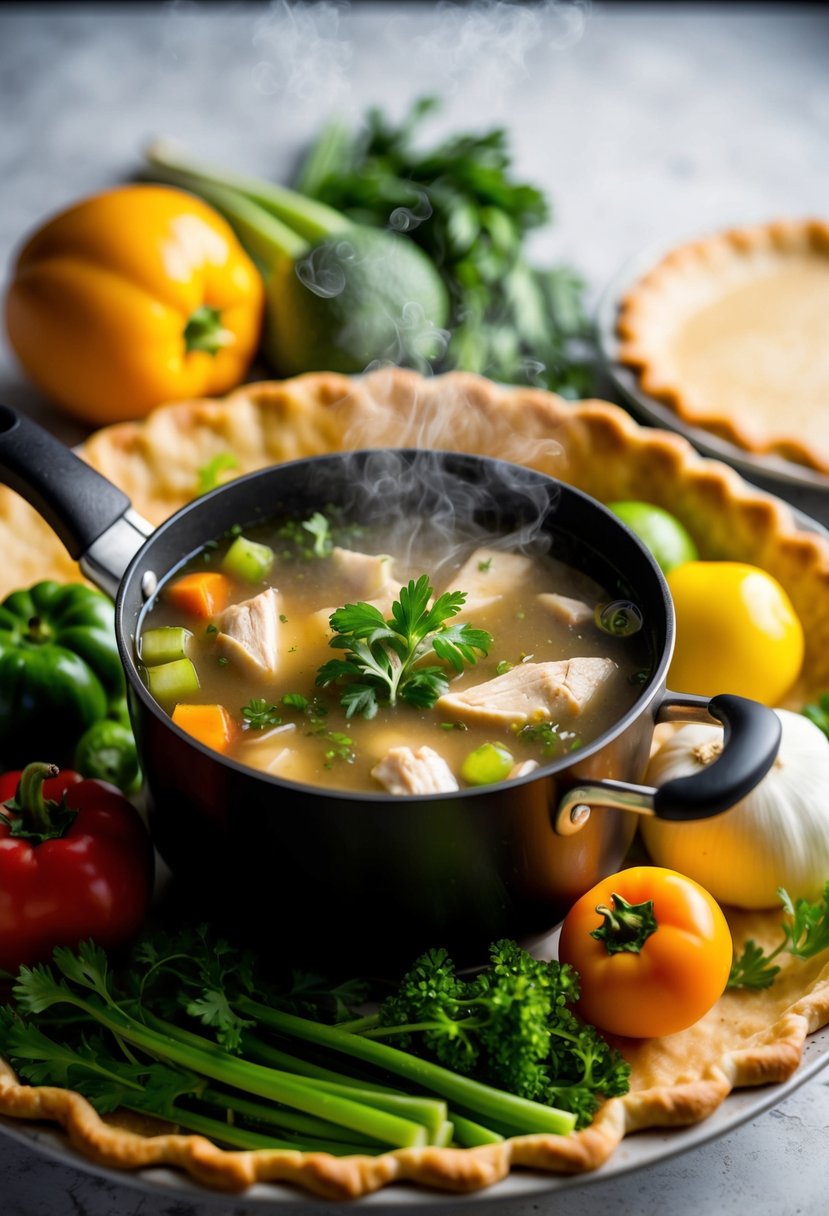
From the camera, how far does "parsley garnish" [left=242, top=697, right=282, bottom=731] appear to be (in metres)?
2.50

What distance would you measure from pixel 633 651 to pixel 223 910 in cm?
96

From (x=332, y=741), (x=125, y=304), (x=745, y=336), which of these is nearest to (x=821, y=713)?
(x=332, y=741)

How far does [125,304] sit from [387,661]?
75.4 inches

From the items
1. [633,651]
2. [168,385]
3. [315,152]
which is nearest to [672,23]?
[315,152]

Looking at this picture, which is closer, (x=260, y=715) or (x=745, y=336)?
(x=260, y=715)

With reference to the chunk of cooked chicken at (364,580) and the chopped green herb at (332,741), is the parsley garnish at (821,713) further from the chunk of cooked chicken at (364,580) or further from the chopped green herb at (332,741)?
the chopped green herb at (332,741)

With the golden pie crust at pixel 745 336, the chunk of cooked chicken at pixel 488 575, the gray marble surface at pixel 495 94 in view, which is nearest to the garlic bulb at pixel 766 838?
the chunk of cooked chicken at pixel 488 575

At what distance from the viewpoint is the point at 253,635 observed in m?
2.66

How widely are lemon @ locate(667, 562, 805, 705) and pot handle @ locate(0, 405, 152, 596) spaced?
1.23m

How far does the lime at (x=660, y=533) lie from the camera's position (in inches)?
126

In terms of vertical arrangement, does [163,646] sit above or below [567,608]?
below

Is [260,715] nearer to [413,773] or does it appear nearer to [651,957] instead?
[413,773]

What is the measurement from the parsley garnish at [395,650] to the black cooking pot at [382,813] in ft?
1.18

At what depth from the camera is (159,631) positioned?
269 centimetres
